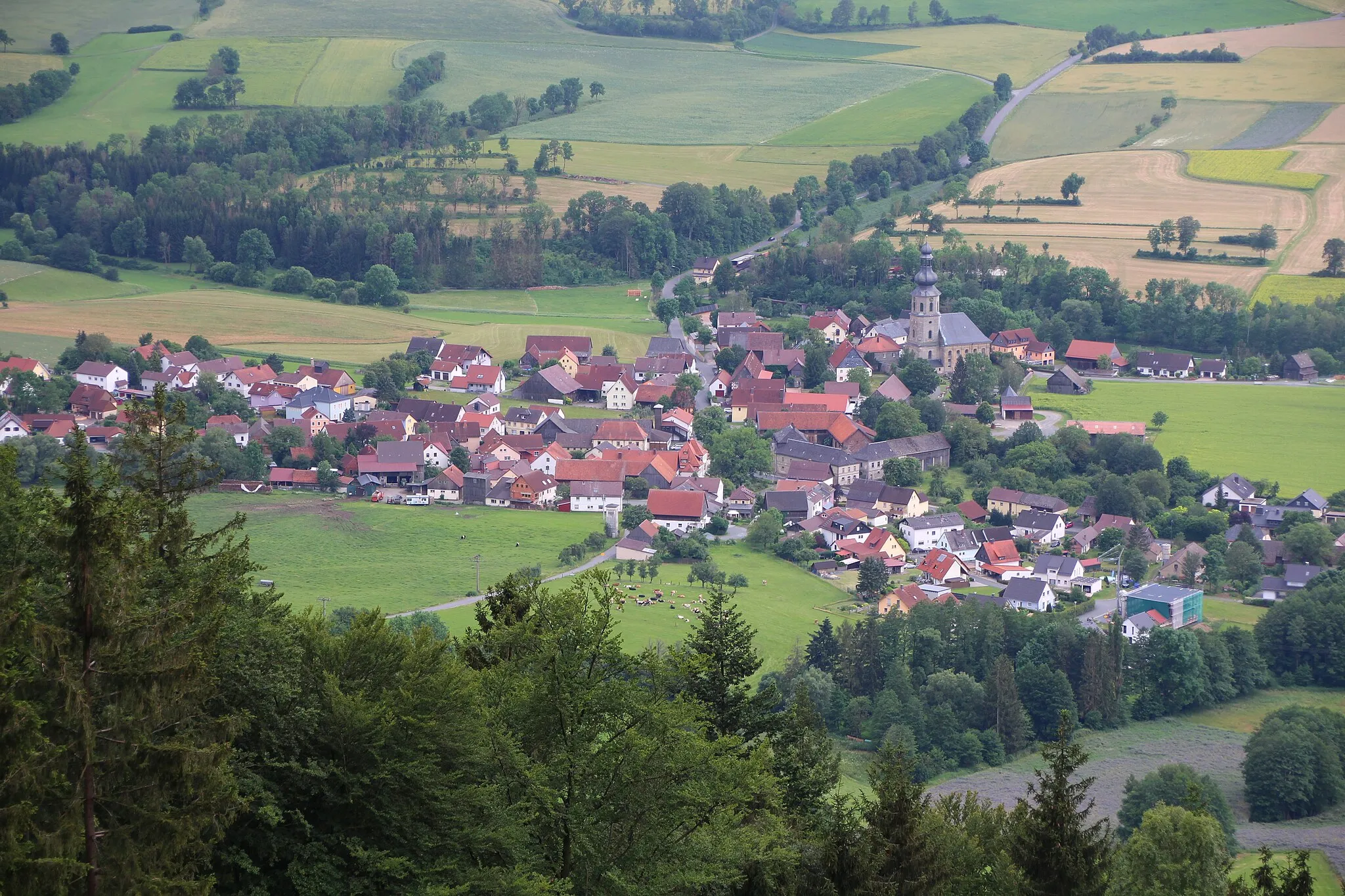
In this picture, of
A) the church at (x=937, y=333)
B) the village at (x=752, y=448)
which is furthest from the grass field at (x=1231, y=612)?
the church at (x=937, y=333)

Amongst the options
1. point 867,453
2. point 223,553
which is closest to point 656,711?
point 223,553

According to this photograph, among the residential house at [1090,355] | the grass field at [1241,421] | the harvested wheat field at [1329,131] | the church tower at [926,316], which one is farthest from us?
the harvested wheat field at [1329,131]

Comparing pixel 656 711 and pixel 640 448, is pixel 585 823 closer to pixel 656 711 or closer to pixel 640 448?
pixel 656 711

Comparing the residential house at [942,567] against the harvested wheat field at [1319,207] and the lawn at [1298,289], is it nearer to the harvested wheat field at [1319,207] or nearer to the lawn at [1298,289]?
the lawn at [1298,289]

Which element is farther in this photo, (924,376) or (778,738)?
(924,376)

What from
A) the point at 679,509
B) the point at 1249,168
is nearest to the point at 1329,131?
the point at 1249,168

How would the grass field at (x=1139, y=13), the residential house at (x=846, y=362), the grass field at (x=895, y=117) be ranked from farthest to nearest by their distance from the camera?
the grass field at (x=1139, y=13), the grass field at (x=895, y=117), the residential house at (x=846, y=362)
